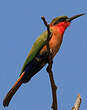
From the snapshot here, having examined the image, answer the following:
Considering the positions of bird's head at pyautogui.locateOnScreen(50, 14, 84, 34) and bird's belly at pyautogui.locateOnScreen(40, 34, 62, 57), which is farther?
bird's head at pyautogui.locateOnScreen(50, 14, 84, 34)

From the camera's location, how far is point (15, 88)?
573 centimetres

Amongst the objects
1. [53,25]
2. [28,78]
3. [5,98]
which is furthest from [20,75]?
[53,25]

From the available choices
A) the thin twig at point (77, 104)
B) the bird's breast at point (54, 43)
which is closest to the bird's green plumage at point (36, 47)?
the bird's breast at point (54, 43)

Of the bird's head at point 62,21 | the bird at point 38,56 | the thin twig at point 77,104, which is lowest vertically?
the thin twig at point 77,104

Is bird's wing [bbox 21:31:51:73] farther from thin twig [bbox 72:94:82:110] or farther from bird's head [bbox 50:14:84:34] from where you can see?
thin twig [bbox 72:94:82:110]

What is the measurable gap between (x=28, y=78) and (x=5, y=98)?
660mm

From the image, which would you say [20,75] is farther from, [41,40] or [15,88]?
[41,40]

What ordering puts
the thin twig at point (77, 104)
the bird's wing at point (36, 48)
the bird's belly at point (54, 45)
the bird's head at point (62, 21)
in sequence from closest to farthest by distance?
the thin twig at point (77, 104) < the bird's belly at point (54, 45) < the bird's wing at point (36, 48) < the bird's head at point (62, 21)

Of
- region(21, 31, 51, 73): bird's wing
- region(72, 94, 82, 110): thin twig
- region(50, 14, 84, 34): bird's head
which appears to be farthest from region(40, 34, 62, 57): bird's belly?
region(72, 94, 82, 110): thin twig

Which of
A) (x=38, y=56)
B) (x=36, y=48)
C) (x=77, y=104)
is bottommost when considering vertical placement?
(x=77, y=104)

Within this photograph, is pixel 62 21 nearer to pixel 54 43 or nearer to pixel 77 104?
pixel 54 43

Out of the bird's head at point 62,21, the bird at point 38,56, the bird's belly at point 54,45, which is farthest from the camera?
the bird's head at point 62,21

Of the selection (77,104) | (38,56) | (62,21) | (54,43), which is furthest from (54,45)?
(77,104)

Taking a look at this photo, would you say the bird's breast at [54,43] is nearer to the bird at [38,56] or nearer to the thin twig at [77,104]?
the bird at [38,56]
